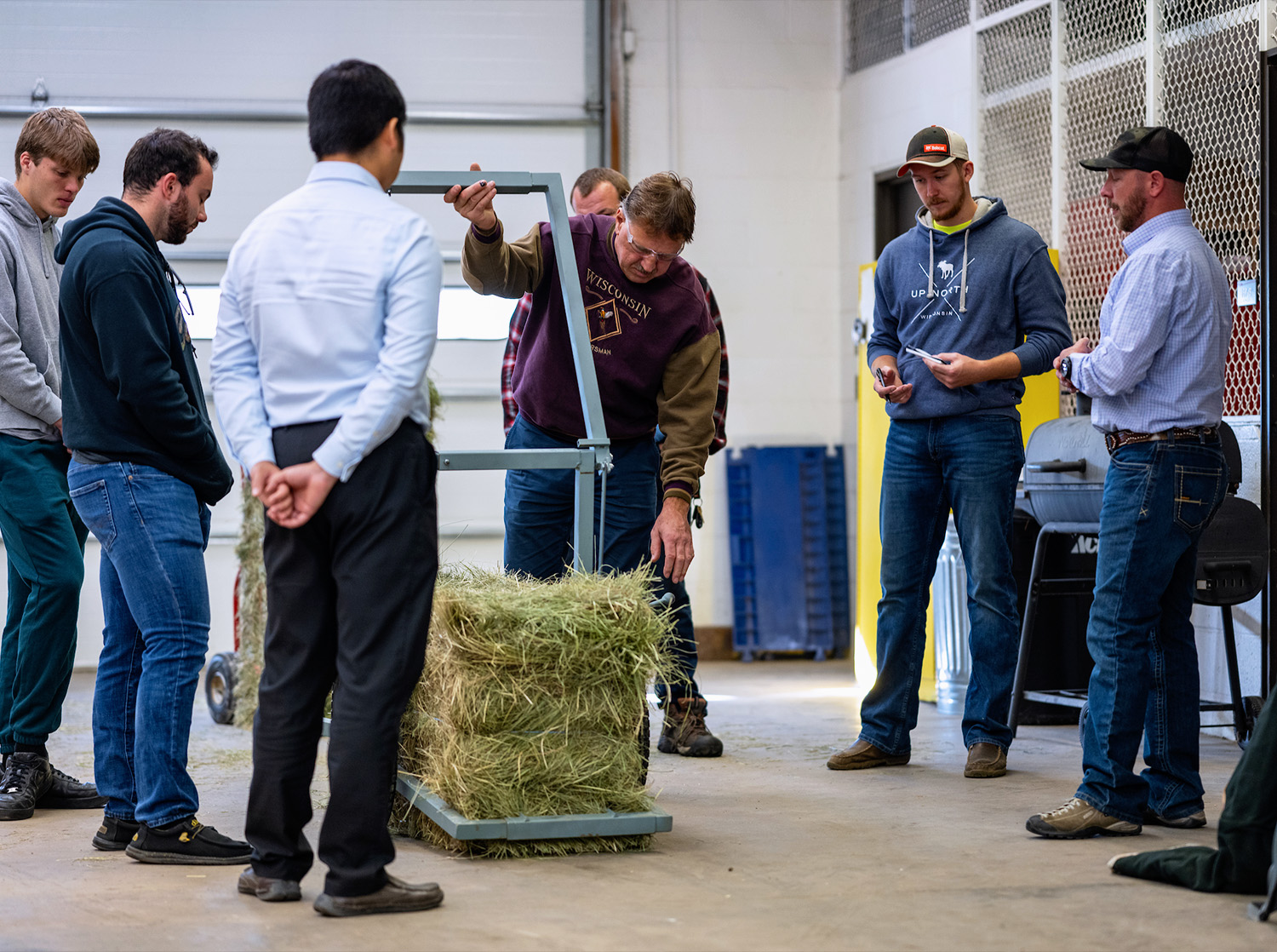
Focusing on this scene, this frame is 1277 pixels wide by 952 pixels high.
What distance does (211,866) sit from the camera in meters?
3.16

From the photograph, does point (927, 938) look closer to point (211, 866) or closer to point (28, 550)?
point (211, 866)

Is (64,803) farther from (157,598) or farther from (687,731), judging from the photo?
(687,731)

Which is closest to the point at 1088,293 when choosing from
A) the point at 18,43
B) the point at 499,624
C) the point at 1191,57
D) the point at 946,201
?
the point at 1191,57

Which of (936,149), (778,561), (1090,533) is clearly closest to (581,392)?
(936,149)

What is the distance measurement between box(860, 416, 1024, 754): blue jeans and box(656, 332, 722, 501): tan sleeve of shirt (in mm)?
786

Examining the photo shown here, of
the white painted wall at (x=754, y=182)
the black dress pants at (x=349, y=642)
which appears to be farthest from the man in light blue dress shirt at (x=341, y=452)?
the white painted wall at (x=754, y=182)

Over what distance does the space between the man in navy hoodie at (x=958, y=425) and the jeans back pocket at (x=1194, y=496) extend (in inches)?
34.9

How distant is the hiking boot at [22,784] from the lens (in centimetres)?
374

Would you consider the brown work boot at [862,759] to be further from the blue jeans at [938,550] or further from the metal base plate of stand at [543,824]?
the metal base plate of stand at [543,824]

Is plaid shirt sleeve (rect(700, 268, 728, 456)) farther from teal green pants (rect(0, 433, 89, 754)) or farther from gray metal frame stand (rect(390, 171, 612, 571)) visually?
teal green pants (rect(0, 433, 89, 754))

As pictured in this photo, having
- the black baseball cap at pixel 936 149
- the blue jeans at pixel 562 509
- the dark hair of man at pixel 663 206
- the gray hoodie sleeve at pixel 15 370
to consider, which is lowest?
the blue jeans at pixel 562 509

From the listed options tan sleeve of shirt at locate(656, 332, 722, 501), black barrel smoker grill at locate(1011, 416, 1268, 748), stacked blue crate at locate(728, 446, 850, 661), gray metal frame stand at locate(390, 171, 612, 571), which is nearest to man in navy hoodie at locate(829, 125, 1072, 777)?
black barrel smoker grill at locate(1011, 416, 1268, 748)

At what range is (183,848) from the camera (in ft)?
10.4

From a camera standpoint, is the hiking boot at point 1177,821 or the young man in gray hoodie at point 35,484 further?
the young man in gray hoodie at point 35,484
